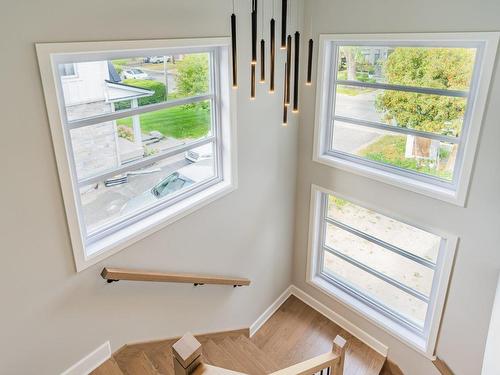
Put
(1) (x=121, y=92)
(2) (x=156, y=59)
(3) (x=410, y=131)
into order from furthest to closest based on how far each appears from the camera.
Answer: (3) (x=410, y=131) → (2) (x=156, y=59) → (1) (x=121, y=92)

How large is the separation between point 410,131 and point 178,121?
2.13 m

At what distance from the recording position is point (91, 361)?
2.66m

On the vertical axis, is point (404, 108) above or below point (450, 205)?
above

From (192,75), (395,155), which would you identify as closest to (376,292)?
(395,155)

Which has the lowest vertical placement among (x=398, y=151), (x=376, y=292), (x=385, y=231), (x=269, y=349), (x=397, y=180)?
(x=269, y=349)

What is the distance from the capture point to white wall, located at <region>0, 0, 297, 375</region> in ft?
6.23

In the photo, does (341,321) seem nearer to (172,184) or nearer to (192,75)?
(172,184)

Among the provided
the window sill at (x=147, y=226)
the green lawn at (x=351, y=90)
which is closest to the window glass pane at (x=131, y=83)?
the window sill at (x=147, y=226)

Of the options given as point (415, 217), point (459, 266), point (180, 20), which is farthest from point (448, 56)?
point (180, 20)

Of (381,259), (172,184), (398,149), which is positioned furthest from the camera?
(381,259)

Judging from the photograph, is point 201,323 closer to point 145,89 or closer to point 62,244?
point 62,244

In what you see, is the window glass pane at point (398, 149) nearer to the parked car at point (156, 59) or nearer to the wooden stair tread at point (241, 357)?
the parked car at point (156, 59)

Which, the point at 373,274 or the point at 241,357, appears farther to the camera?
the point at 373,274

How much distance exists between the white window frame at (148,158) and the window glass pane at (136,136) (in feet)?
0.19
